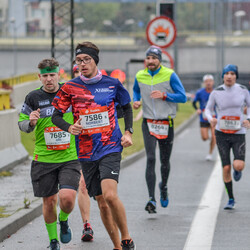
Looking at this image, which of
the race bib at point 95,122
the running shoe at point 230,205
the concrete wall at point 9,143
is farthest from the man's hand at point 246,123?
the concrete wall at point 9,143

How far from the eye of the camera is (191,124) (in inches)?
1248

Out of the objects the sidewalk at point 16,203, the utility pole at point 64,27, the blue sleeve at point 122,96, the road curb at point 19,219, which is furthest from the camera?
the utility pole at point 64,27

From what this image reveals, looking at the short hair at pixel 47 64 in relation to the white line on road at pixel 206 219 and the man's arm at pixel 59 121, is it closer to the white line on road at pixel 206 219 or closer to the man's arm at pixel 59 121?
the man's arm at pixel 59 121

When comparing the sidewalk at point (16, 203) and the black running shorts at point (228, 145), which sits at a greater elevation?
the black running shorts at point (228, 145)

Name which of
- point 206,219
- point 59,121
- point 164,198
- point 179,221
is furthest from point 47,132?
point 164,198

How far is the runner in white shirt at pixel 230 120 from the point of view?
32.4 ft

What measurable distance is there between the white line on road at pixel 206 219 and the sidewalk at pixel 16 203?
1.81 m

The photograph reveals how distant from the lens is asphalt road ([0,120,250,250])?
24.5 feet

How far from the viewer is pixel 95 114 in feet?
21.2

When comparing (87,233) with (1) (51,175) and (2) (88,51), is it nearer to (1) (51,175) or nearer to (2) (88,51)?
(1) (51,175)

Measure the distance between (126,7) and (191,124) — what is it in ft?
369

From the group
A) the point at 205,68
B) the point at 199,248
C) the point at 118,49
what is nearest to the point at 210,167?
the point at 199,248

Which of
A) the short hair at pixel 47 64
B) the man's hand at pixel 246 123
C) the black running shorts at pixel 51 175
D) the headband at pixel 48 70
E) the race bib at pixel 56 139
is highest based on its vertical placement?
the short hair at pixel 47 64

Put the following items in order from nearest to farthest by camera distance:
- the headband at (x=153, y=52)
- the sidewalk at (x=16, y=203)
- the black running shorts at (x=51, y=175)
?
the black running shorts at (x=51, y=175), the sidewalk at (x=16, y=203), the headband at (x=153, y=52)
